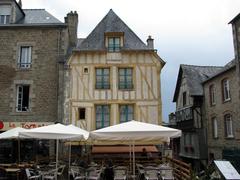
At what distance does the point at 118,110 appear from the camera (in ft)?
51.2

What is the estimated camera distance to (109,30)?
1702cm

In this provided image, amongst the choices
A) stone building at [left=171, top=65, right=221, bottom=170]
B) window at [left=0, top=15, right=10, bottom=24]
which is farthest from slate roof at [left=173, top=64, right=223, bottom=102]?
window at [left=0, top=15, right=10, bottom=24]

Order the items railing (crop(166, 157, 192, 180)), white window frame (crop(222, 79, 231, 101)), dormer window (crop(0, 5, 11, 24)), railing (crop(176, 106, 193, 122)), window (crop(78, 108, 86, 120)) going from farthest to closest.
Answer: railing (crop(176, 106, 193, 122)) < white window frame (crop(222, 79, 231, 101)) < dormer window (crop(0, 5, 11, 24)) < window (crop(78, 108, 86, 120)) < railing (crop(166, 157, 192, 180))

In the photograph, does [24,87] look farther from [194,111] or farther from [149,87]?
[194,111]

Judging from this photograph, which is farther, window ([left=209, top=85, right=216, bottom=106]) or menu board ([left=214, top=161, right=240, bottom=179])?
window ([left=209, top=85, right=216, bottom=106])

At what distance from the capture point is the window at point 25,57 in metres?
16.1

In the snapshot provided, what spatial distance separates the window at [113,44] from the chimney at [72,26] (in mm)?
2660

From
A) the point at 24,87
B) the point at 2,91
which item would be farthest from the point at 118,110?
the point at 2,91

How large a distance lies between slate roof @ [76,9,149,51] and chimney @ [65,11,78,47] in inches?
Answer: 50.4

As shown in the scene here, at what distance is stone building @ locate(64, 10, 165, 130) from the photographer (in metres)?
15.5

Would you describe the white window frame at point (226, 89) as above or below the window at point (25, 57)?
below

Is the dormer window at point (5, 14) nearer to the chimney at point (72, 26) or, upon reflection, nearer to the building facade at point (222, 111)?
the chimney at point (72, 26)

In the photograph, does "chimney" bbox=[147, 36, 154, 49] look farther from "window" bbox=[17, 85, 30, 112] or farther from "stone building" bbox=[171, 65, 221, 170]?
"window" bbox=[17, 85, 30, 112]

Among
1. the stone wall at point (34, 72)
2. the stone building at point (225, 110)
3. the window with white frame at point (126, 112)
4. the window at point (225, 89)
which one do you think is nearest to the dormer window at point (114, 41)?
the stone wall at point (34, 72)
